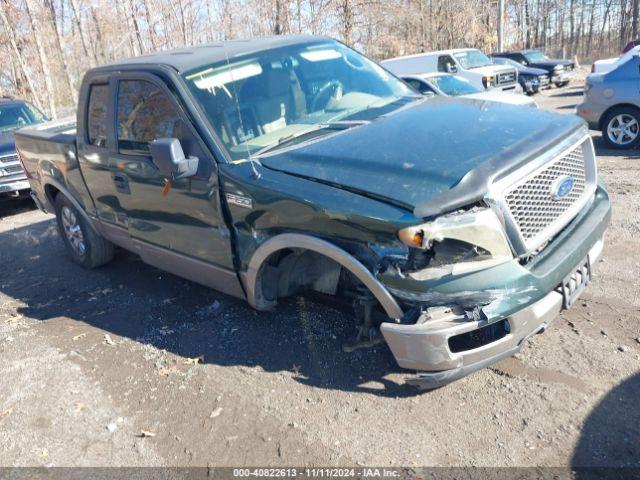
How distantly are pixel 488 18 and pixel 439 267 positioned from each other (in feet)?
129

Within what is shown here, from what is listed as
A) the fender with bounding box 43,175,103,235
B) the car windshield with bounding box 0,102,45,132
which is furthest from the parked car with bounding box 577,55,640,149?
the car windshield with bounding box 0,102,45,132

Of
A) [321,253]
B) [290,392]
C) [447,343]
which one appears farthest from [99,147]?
[447,343]

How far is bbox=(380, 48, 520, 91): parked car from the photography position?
15719 millimetres

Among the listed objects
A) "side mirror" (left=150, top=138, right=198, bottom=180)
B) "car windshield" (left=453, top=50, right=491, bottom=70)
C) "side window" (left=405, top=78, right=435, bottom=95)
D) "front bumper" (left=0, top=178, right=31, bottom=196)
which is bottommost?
"front bumper" (left=0, top=178, right=31, bottom=196)

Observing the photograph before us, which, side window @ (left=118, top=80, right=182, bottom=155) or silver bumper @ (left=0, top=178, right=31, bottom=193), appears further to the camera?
silver bumper @ (left=0, top=178, right=31, bottom=193)

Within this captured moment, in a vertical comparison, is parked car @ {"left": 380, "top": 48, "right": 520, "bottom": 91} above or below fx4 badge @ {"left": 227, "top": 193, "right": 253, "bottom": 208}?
below

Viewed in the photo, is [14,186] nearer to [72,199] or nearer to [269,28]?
[72,199]

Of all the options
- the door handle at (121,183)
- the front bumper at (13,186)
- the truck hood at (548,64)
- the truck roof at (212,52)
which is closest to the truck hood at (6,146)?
the front bumper at (13,186)

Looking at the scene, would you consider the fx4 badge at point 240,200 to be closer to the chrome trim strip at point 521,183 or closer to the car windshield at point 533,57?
the chrome trim strip at point 521,183

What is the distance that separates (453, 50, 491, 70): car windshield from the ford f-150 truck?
13.2m

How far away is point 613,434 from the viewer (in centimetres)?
267

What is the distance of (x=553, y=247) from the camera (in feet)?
9.59

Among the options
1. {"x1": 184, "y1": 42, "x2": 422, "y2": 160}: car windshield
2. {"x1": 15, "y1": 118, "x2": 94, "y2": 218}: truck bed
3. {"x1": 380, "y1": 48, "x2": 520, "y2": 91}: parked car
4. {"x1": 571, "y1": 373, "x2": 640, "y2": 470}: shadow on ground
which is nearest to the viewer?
{"x1": 571, "y1": 373, "x2": 640, "y2": 470}: shadow on ground

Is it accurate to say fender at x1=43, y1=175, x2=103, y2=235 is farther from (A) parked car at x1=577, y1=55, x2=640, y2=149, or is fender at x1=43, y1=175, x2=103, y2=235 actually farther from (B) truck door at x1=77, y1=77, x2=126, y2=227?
(A) parked car at x1=577, y1=55, x2=640, y2=149
